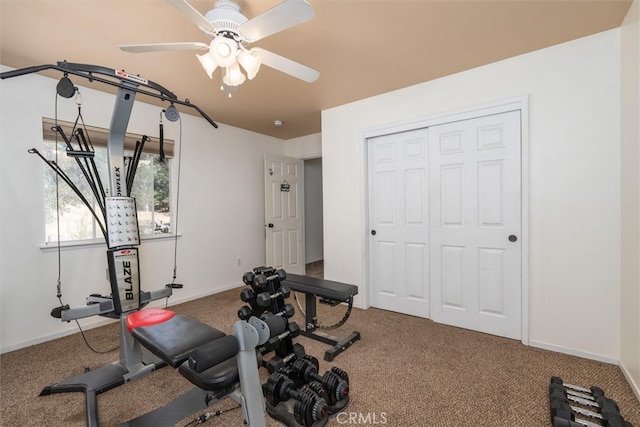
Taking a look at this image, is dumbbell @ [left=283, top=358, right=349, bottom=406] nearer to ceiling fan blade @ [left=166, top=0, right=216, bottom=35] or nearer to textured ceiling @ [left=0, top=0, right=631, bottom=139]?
ceiling fan blade @ [left=166, top=0, right=216, bottom=35]

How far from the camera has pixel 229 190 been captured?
169 inches

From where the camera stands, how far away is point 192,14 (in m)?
1.37

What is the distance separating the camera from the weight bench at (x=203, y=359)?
1.23m

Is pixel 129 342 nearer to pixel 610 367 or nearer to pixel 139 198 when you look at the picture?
pixel 139 198

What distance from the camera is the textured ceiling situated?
181cm

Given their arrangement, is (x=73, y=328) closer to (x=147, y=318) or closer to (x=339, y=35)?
(x=147, y=318)

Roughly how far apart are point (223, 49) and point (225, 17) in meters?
0.20

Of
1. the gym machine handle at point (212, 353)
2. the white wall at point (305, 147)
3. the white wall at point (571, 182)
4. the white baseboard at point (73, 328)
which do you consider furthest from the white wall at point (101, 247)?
the white wall at point (571, 182)

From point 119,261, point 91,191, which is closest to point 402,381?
point 119,261

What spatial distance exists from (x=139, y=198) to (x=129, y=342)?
6.32 ft

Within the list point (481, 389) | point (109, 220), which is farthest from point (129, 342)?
point (481, 389)

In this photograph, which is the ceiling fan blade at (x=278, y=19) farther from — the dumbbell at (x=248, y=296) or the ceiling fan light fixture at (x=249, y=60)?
the dumbbell at (x=248, y=296)

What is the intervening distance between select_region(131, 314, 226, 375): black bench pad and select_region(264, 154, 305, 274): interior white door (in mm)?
2681

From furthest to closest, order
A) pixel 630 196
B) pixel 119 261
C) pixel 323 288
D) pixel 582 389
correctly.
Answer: pixel 323 288 < pixel 119 261 < pixel 630 196 < pixel 582 389
